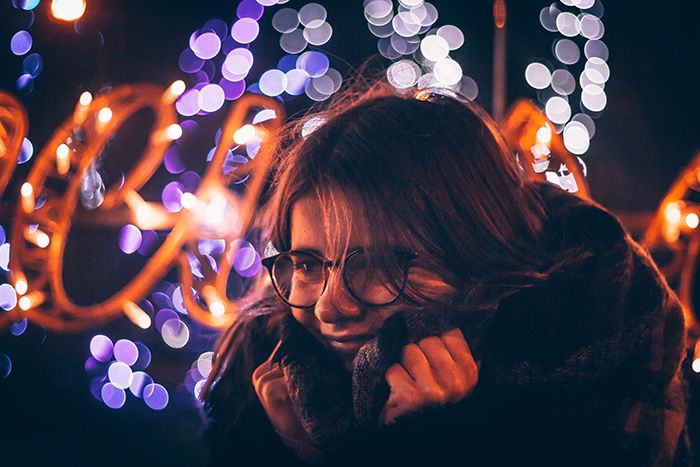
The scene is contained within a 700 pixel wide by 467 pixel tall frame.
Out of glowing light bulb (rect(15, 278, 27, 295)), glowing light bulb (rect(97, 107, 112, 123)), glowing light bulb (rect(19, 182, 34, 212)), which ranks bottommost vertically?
glowing light bulb (rect(15, 278, 27, 295))

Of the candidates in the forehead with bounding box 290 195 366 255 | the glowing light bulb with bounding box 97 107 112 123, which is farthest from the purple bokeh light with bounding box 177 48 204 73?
the forehead with bounding box 290 195 366 255

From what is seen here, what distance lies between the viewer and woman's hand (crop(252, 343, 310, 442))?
1.28 metres

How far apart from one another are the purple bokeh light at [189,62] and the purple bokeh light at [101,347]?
2.58 m

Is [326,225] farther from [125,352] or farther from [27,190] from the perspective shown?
[125,352]

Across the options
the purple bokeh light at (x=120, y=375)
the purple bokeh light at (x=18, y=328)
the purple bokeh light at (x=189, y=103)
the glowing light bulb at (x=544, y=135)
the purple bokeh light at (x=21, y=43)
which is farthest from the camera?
the purple bokeh light at (x=189, y=103)

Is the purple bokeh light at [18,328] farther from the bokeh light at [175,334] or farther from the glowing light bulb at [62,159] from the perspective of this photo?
the glowing light bulb at [62,159]

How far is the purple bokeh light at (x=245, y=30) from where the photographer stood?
18.3 ft

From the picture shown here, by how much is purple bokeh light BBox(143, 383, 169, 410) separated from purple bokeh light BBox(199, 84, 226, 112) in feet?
8.28

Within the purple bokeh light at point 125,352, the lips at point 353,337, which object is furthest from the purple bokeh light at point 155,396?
the lips at point 353,337

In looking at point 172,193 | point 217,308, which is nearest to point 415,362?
point 217,308

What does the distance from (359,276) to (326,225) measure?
0.14 meters

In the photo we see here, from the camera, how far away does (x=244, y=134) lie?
2.73m

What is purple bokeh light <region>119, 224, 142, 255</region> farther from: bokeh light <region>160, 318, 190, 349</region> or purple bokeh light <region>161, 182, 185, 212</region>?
bokeh light <region>160, 318, 190, 349</region>

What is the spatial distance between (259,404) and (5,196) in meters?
3.44
